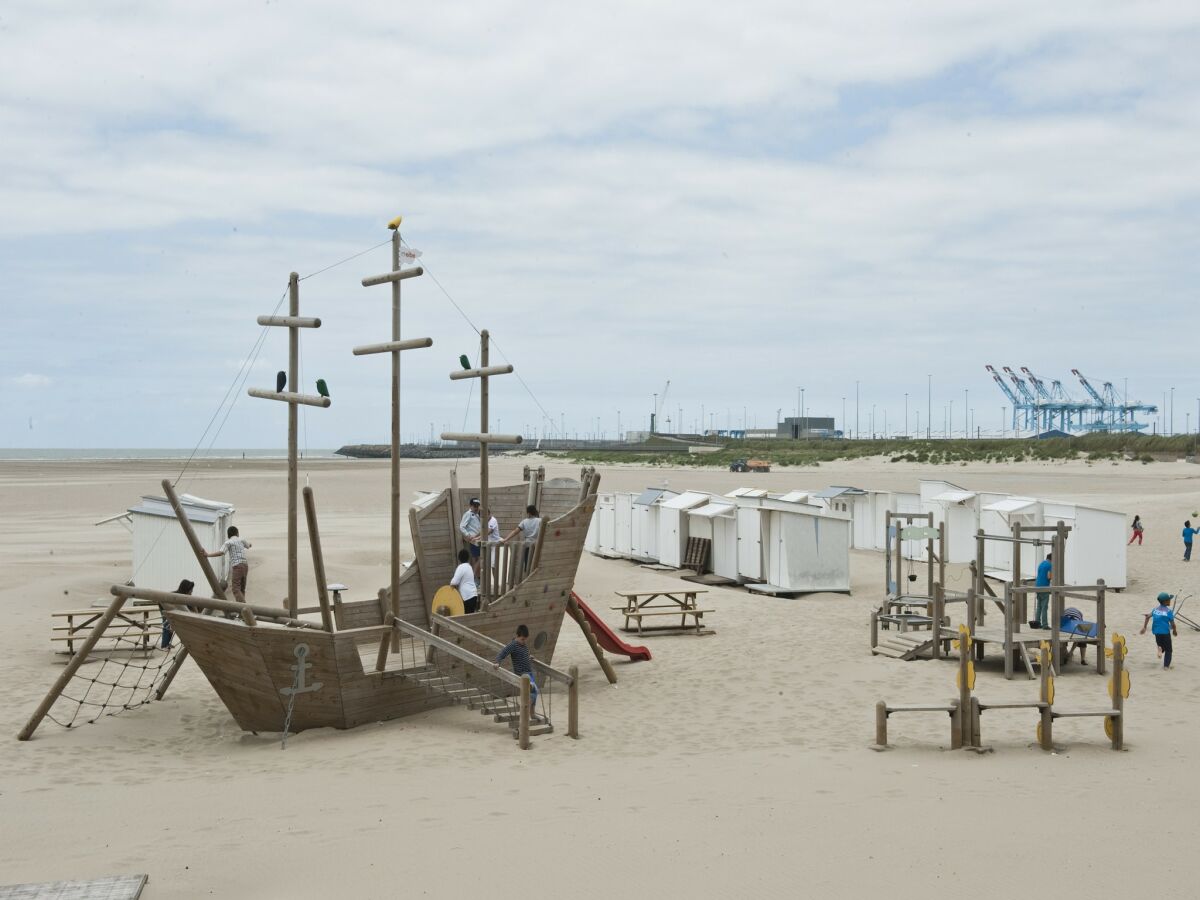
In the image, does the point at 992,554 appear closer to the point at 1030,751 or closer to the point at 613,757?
the point at 1030,751

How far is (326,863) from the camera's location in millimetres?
8008

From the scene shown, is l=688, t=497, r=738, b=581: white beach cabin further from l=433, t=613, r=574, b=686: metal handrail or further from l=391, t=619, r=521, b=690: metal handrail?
l=391, t=619, r=521, b=690: metal handrail

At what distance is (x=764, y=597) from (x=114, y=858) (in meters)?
17.7

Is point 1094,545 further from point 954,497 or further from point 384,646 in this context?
point 384,646

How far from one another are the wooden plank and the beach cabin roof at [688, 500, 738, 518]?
778 inches

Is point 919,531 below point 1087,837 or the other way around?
the other way around

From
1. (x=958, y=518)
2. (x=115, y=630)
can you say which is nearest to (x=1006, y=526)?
(x=958, y=518)

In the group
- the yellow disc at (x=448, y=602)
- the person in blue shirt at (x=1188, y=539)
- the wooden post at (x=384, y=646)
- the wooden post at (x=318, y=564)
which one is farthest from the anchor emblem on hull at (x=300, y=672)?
the person in blue shirt at (x=1188, y=539)

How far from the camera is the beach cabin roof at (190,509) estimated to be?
21.3m

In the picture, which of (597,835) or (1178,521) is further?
(1178,521)

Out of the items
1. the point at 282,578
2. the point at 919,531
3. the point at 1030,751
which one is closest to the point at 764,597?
the point at 919,531

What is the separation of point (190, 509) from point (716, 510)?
12.2m

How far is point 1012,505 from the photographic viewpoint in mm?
24359

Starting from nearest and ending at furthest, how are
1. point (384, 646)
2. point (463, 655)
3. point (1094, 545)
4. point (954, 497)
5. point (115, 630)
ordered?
point (463, 655) < point (384, 646) < point (115, 630) < point (1094, 545) < point (954, 497)
